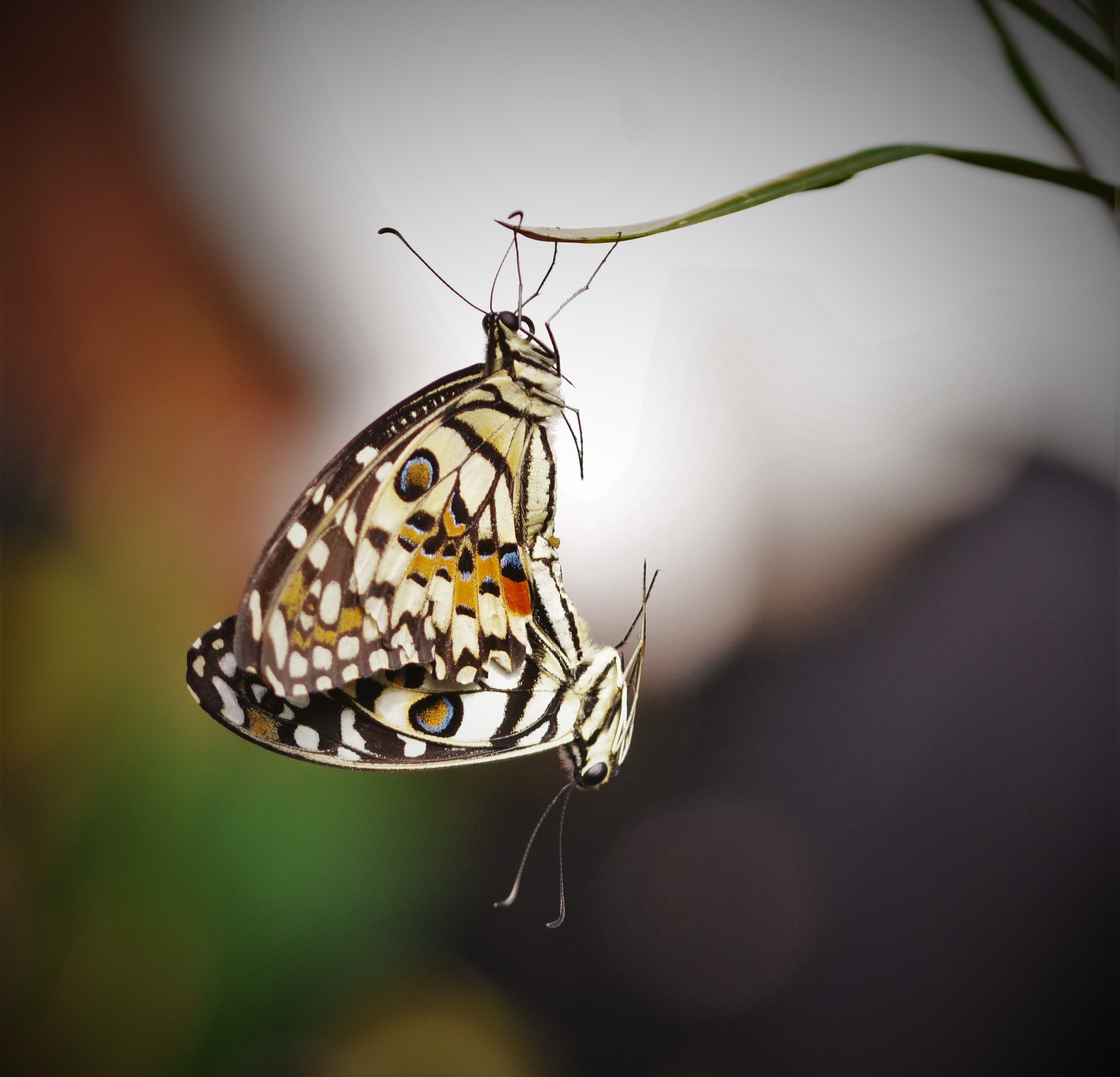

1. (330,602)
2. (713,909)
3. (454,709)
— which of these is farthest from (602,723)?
(713,909)

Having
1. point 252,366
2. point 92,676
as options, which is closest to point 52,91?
point 252,366

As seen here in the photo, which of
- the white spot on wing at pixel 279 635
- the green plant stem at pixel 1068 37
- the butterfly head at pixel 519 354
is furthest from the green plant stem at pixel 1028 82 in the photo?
the white spot on wing at pixel 279 635

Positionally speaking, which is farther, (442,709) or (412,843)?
(412,843)

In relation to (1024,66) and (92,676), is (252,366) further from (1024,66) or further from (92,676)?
(1024,66)

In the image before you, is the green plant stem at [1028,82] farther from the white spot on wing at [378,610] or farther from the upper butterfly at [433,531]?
the white spot on wing at [378,610]

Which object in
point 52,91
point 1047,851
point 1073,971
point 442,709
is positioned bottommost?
point 1073,971

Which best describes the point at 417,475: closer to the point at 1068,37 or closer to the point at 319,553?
the point at 319,553

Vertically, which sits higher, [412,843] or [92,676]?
[92,676]
